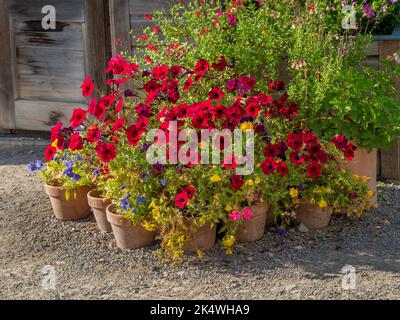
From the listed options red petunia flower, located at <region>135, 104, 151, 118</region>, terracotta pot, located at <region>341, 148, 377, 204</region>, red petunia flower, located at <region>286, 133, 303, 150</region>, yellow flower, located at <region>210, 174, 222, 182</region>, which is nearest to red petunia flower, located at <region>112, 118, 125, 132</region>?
red petunia flower, located at <region>135, 104, 151, 118</region>

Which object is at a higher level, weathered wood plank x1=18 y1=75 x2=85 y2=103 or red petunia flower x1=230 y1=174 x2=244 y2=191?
weathered wood plank x1=18 y1=75 x2=85 y2=103

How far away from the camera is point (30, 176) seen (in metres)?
6.64

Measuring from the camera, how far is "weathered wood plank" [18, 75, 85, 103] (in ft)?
24.7

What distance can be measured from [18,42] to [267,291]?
4.15 m

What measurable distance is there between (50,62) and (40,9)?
466 millimetres

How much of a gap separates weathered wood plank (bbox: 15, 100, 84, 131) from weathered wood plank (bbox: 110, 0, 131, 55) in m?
→ 0.84

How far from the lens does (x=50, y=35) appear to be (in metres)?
7.51

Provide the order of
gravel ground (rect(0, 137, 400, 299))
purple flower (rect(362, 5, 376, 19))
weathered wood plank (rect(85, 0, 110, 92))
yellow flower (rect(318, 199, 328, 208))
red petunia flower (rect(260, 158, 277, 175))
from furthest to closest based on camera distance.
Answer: weathered wood plank (rect(85, 0, 110, 92)) < purple flower (rect(362, 5, 376, 19)) < yellow flower (rect(318, 199, 328, 208)) < red petunia flower (rect(260, 158, 277, 175)) < gravel ground (rect(0, 137, 400, 299))

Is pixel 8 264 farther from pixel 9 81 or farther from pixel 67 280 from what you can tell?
pixel 9 81

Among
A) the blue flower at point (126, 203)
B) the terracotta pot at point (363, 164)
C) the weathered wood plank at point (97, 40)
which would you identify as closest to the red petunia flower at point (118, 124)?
the blue flower at point (126, 203)

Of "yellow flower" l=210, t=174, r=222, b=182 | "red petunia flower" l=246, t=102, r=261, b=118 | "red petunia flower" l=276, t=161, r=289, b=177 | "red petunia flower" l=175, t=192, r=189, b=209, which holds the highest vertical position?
"red petunia flower" l=246, t=102, r=261, b=118

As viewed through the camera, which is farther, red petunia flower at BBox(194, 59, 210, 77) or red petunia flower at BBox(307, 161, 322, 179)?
red petunia flower at BBox(194, 59, 210, 77)

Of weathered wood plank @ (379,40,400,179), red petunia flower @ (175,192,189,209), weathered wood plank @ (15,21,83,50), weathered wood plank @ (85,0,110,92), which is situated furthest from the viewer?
weathered wood plank @ (15,21,83,50)

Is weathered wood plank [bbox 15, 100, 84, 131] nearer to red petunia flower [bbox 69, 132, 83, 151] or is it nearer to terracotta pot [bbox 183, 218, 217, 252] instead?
red petunia flower [bbox 69, 132, 83, 151]
